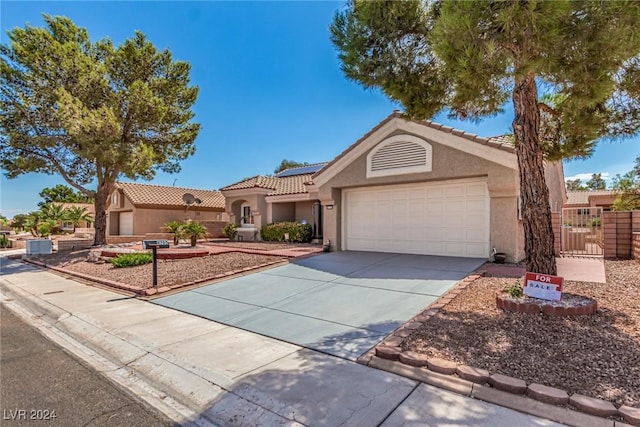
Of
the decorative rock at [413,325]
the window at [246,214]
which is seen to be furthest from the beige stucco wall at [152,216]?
the decorative rock at [413,325]

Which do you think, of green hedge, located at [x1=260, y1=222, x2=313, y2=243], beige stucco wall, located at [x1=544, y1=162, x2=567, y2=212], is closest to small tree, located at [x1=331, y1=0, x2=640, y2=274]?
beige stucco wall, located at [x1=544, y1=162, x2=567, y2=212]

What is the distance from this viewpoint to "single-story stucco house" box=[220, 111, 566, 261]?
10.5 m

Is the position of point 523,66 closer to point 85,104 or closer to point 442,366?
point 442,366

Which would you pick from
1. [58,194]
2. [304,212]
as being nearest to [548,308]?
[304,212]

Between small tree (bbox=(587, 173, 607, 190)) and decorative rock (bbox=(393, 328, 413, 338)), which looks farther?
small tree (bbox=(587, 173, 607, 190))

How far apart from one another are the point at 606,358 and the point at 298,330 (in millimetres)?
4282

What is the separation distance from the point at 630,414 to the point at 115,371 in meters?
6.04

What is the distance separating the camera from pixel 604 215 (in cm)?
1128

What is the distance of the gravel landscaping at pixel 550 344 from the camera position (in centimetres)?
368

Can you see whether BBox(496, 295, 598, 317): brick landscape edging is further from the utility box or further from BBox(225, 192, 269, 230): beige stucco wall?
the utility box

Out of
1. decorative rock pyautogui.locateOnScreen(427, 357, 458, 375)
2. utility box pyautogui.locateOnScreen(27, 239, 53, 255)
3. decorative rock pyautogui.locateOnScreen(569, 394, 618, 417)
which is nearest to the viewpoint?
decorative rock pyautogui.locateOnScreen(569, 394, 618, 417)

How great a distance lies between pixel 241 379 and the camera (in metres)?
4.29

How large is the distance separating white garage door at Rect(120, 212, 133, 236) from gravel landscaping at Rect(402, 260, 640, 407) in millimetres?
28524

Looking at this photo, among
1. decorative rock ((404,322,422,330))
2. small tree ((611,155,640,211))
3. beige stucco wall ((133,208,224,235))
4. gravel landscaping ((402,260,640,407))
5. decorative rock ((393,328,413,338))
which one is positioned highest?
small tree ((611,155,640,211))
